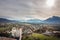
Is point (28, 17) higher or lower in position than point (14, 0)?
lower

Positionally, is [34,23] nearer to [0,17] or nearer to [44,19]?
[44,19]

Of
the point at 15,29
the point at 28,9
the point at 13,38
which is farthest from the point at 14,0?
the point at 13,38

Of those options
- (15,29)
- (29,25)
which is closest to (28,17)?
(29,25)

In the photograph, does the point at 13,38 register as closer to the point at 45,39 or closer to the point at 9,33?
the point at 9,33

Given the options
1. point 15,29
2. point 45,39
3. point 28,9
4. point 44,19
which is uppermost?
point 28,9

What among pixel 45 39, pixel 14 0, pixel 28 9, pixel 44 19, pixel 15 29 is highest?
pixel 14 0

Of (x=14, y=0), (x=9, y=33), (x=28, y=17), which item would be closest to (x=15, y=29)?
(x=9, y=33)

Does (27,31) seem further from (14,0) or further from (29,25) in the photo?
(14,0)

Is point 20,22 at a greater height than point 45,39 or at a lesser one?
greater
